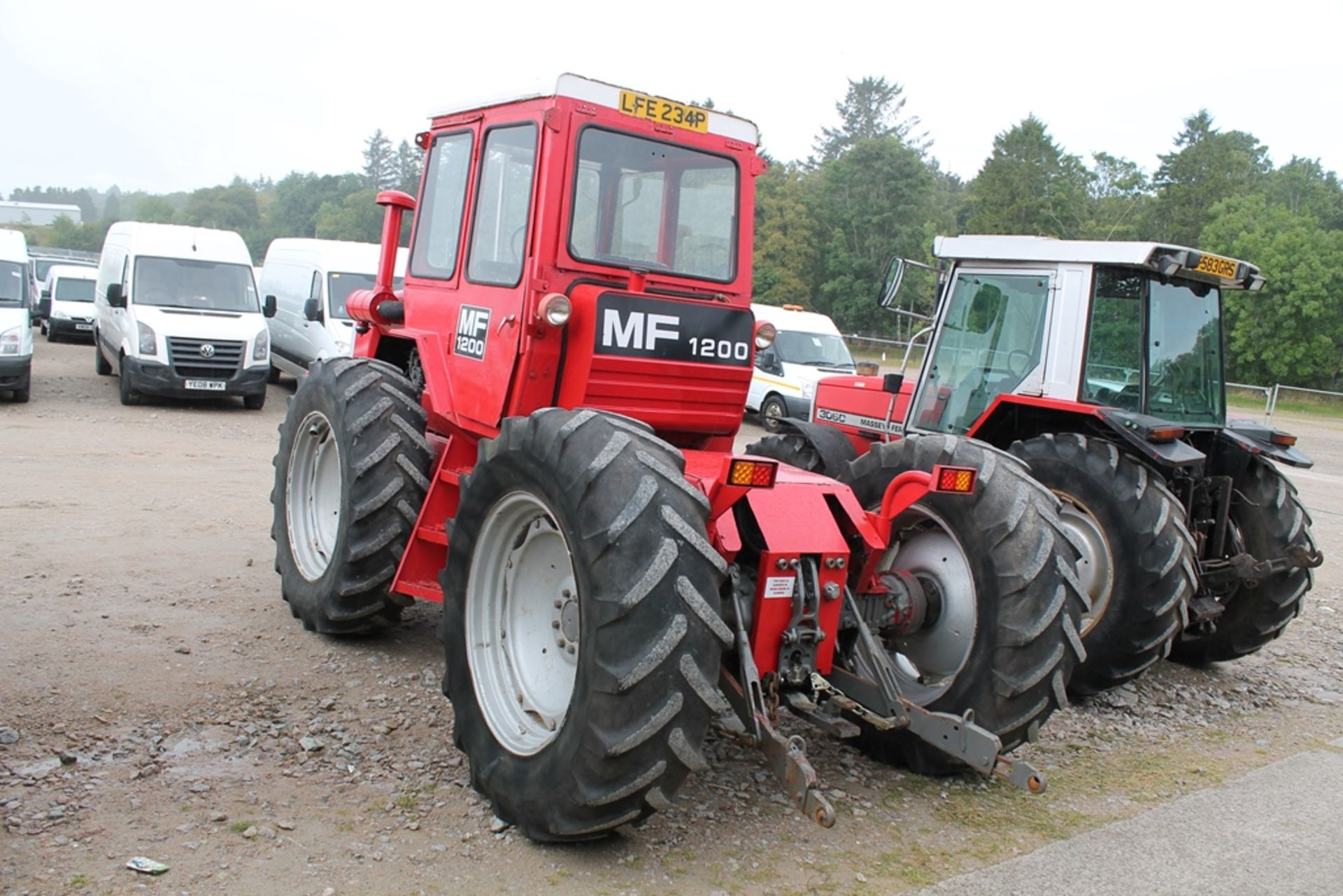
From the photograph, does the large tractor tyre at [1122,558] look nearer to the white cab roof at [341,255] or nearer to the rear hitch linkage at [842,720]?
the rear hitch linkage at [842,720]

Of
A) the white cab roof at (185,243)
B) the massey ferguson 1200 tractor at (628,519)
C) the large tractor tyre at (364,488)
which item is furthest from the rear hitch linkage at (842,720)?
the white cab roof at (185,243)

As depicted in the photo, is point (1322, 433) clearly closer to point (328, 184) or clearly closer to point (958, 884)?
point (958, 884)

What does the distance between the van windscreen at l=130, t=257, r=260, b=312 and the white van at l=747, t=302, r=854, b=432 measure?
26.0 ft

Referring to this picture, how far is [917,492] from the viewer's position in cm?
445

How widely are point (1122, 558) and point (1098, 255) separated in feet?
6.45

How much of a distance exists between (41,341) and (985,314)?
77.1 feet

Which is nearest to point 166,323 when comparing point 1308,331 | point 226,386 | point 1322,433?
point 226,386

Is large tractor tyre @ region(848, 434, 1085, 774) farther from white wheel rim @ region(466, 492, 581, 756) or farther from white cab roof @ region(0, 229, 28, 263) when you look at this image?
white cab roof @ region(0, 229, 28, 263)

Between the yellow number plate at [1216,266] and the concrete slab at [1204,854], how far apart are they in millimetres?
3151

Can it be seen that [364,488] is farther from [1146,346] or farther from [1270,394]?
[1270,394]

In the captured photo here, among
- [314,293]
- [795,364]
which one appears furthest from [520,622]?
[795,364]

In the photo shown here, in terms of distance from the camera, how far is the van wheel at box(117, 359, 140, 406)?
1521cm

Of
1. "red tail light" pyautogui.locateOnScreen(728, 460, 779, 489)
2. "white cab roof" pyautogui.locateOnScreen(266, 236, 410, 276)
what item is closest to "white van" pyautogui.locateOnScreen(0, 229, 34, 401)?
"white cab roof" pyautogui.locateOnScreen(266, 236, 410, 276)

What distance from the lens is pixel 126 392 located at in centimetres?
1541
